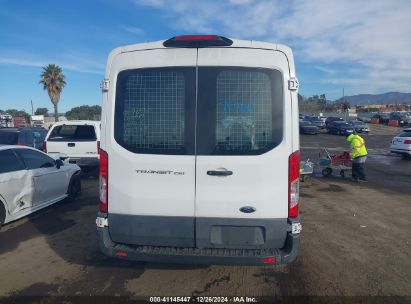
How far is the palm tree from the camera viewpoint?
153 feet

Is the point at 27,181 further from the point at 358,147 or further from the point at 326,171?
the point at 326,171

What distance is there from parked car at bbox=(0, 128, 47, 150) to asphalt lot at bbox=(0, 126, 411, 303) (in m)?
4.83

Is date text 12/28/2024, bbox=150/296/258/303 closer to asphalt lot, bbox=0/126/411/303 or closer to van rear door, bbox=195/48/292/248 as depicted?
asphalt lot, bbox=0/126/411/303

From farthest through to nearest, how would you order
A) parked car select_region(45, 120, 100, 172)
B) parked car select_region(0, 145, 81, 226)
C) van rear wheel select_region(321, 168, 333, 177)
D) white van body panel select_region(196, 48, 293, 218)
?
van rear wheel select_region(321, 168, 333, 177) → parked car select_region(45, 120, 100, 172) → parked car select_region(0, 145, 81, 226) → white van body panel select_region(196, 48, 293, 218)

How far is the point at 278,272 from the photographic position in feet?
14.4

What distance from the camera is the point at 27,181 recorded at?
656 centimetres

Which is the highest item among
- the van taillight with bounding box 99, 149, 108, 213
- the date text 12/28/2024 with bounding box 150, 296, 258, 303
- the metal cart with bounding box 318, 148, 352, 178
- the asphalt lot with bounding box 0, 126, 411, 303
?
the van taillight with bounding box 99, 149, 108, 213

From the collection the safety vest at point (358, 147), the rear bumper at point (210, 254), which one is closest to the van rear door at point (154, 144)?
the rear bumper at point (210, 254)

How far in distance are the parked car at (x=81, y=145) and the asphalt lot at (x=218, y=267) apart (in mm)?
3298

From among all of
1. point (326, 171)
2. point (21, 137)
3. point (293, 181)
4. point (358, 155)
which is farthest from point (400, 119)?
point (293, 181)

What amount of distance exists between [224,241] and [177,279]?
1029 mm

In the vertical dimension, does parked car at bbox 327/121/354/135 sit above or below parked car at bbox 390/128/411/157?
above

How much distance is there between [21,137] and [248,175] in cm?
1030

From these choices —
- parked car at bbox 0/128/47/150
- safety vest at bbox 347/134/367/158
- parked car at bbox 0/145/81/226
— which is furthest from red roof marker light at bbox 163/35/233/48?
parked car at bbox 0/128/47/150
